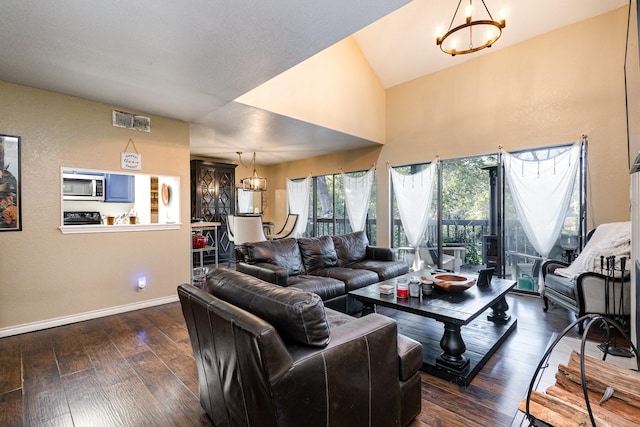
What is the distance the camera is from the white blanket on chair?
9.47ft

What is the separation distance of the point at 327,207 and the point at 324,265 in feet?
11.1

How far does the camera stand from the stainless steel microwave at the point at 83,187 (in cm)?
409

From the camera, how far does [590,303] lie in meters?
2.76

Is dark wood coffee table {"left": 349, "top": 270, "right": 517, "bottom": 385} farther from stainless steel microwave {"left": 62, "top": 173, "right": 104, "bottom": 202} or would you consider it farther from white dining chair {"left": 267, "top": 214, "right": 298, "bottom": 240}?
stainless steel microwave {"left": 62, "top": 173, "right": 104, "bottom": 202}

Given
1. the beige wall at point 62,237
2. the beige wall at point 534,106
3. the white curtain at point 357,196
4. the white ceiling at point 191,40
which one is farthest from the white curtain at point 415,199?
the beige wall at point 62,237

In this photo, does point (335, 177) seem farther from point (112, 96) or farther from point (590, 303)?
point (590, 303)

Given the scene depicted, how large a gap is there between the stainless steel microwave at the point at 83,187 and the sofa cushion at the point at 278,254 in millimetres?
2545

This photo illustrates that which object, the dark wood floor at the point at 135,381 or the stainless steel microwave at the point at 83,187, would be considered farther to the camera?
the stainless steel microwave at the point at 83,187

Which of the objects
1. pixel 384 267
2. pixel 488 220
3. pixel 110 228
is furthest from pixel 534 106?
pixel 110 228

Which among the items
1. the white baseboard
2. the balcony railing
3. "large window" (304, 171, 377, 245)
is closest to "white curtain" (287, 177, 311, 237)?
"large window" (304, 171, 377, 245)

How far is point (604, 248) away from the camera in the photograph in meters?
3.01

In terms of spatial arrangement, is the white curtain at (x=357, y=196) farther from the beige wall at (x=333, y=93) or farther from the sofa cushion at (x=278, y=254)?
the sofa cushion at (x=278, y=254)

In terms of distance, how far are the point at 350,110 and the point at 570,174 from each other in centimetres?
326

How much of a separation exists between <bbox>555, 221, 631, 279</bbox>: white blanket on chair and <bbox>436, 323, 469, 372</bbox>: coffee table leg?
6.08 feet
